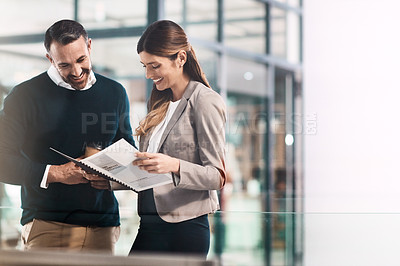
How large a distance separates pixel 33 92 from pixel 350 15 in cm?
188

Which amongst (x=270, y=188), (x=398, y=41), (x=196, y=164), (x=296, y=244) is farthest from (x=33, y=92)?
(x=398, y=41)

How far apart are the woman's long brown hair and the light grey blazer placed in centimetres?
8

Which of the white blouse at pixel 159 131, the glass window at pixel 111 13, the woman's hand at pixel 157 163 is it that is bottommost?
the woman's hand at pixel 157 163

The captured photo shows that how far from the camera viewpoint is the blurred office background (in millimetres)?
3084

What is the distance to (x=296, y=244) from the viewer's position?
3.20 meters

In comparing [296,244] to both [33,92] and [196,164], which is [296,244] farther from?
[33,92]

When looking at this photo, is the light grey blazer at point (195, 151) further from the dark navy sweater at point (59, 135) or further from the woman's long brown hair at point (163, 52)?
the dark navy sweater at point (59, 135)

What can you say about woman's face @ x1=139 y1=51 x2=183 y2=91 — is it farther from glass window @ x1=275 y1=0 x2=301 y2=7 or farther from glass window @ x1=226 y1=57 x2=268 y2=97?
glass window @ x1=275 y1=0 x2=301 y2=7

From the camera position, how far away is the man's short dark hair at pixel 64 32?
3.20 metres

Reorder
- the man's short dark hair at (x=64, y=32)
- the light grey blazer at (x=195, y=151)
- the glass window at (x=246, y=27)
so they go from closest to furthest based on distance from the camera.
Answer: the light grey blazer at (x=195, y=151) < the man's short dark hair at (x=64, y=32) < the glass window at (x=246, y=27)

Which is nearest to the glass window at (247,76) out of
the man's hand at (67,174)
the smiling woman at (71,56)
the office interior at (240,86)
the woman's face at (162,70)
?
the office interior at (240,86)

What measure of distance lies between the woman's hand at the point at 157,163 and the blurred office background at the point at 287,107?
27 centimetres

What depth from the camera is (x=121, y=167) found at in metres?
2.98

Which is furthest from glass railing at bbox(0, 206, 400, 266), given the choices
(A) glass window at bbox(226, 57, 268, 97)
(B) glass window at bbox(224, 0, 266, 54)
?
(B) glass window at bbox(224, 0, 266, 54)
